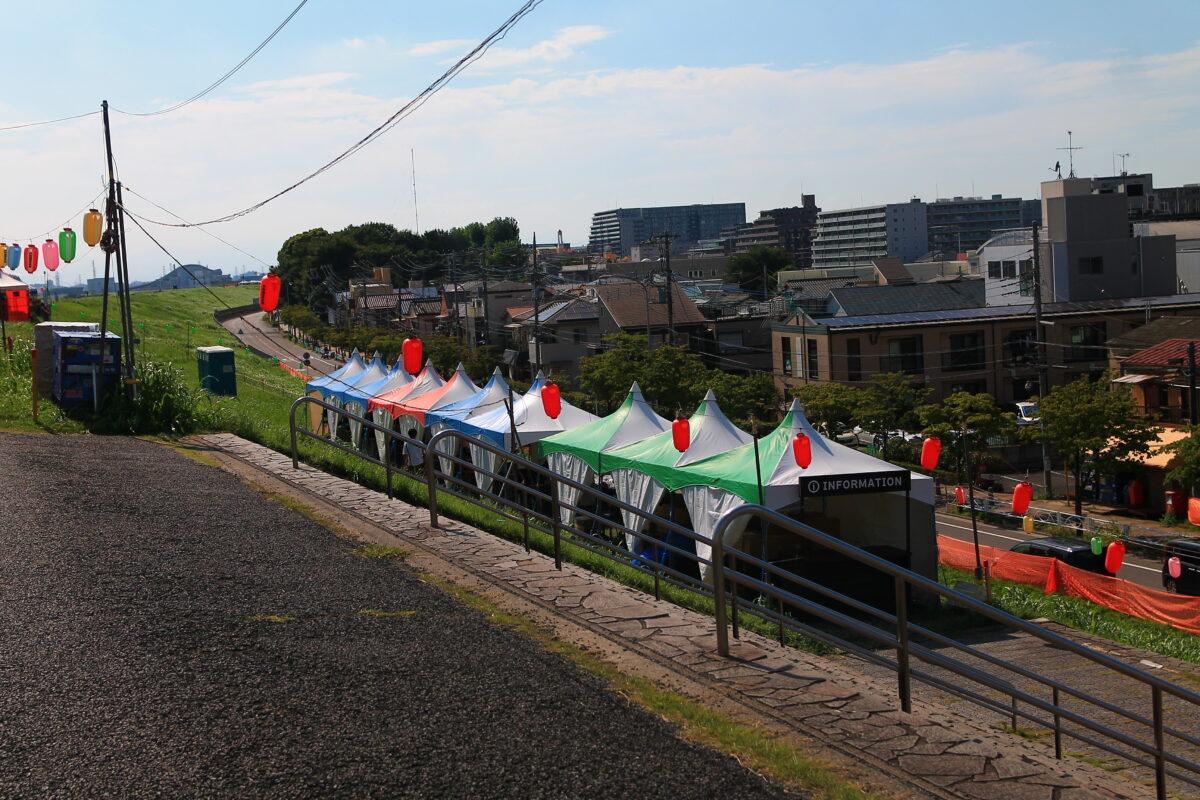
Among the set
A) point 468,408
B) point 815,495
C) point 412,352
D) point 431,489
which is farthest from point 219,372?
point 431,489

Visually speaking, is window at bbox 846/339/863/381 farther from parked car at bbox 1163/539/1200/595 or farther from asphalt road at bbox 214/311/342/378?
asphalt road at bbox 214/311/342/378

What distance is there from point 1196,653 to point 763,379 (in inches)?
998

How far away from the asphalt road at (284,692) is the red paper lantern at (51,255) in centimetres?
1575

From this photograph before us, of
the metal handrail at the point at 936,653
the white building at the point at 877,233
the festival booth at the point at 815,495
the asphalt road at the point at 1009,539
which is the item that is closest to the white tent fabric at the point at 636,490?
the festival booth at the point at 815,495

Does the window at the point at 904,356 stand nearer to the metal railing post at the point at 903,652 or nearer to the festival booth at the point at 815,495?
the festival booth at the point at 815,495

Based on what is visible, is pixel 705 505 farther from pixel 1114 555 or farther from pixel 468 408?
pixel 1114 555

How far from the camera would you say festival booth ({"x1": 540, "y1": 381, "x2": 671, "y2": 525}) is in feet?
54.1

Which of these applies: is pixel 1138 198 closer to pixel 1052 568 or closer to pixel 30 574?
pixel 1052 568

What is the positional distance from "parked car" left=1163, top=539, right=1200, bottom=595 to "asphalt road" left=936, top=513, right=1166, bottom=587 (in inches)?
30.1

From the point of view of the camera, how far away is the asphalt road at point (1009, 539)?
67.2 ft

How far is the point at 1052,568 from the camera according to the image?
59.0 feet

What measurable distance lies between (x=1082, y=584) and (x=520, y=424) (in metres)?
10.00

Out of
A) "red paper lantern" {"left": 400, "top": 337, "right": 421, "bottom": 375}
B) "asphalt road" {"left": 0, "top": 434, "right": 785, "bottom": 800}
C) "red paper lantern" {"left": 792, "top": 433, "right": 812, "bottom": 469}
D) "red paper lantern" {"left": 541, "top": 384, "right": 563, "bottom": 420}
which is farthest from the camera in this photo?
"red paper lantern" {"left": 400, "top": 337, "right": 421, "bottom": 375}

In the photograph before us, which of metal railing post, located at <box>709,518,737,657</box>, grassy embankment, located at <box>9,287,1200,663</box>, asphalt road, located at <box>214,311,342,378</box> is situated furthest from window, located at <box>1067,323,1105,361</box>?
metal railing post, located at <box>709,518,737,657</box>
